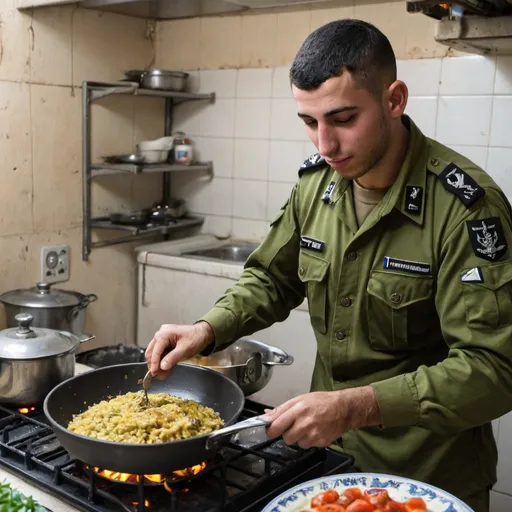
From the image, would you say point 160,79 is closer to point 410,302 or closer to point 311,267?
point 311,267

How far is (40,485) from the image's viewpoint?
1.23m

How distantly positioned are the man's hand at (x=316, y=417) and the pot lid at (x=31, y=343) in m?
0.66

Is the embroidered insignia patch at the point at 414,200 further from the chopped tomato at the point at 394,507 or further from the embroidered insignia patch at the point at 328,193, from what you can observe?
the chopped tomato at the point at 394,507

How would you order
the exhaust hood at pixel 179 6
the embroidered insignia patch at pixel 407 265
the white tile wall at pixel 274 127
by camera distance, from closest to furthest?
the embroidered insignia patch at pixel 407 265
the white tile wall at pixel 274 127
the exhaust hood at pixel 179 6

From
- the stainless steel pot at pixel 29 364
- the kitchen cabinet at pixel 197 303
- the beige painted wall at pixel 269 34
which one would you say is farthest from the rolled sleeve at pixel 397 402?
the beige painted wall at pixel 269 34

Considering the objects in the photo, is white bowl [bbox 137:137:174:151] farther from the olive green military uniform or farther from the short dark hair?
the short dark hair

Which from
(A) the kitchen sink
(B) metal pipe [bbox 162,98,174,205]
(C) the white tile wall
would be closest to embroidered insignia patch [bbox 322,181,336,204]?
(C) the white tile wall

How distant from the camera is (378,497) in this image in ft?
3.54

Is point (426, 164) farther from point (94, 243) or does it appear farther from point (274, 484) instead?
point (94, 243)

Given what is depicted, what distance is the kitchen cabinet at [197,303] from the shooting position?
2.65m

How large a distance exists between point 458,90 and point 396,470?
1.67 meters

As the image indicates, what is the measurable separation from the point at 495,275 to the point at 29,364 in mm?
1054

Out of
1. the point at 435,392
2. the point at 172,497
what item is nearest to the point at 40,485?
the point at 172,497

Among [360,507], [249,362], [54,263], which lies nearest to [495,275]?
[360,507]
